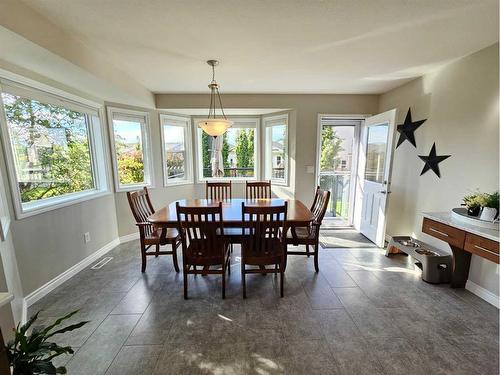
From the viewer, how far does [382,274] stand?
2717 mm

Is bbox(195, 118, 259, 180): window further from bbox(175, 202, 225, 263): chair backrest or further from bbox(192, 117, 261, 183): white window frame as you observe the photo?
bbox(175, 202, 225, 263): chair backrest

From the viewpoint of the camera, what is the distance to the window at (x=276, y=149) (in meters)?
4.23

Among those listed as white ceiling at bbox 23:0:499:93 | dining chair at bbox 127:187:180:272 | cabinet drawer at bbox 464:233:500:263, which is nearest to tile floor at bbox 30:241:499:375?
dining chair at bbox 127:187:180:272

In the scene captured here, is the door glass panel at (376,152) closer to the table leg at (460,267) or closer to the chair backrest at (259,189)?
the table leg at (460,267)

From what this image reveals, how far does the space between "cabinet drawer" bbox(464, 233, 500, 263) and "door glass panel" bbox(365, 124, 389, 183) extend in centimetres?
149

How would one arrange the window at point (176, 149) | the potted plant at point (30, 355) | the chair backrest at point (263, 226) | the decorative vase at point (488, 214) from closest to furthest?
1. the potted plant at point (30, 355)
2. the decorative vase at point (488, 214)
3. the chair backrest at point (263, 226)
4. the window at point (176, 149)

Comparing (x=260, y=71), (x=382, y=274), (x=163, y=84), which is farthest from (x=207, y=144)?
(x=382, y=274)

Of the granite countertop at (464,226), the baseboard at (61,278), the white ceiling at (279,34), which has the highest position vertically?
the white ceiling at (279,34)

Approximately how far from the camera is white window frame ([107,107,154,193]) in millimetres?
3441

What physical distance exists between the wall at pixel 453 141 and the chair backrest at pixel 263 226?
2.03m

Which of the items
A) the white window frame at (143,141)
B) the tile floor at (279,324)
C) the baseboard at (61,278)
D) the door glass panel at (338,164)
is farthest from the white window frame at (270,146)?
the baseboard at (61,278)

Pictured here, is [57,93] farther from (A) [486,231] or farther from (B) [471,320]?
(B) [471,320]

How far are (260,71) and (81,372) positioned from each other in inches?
128

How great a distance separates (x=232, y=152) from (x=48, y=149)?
2852mm
